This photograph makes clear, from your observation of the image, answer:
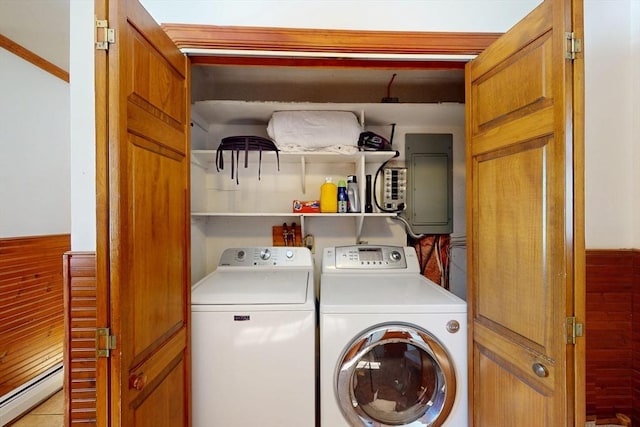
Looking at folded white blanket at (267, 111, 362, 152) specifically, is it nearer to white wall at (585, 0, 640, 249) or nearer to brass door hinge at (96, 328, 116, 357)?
white wall at (585, 0, 640, 249)

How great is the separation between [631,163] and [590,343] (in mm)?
968

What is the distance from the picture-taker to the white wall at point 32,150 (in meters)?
2.03

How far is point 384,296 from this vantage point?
1.48m

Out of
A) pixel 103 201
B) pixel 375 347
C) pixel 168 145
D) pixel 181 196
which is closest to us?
pixel 103 201

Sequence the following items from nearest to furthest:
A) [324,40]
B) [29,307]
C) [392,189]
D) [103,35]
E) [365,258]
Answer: [103,35] < [324,40] < [365,258] < [29,307] < [392,189]

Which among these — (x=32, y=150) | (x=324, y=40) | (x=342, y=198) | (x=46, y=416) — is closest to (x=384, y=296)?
(x=342, y=198)

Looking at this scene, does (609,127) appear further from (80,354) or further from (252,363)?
(80,354)

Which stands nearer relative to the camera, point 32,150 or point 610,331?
point 610,331

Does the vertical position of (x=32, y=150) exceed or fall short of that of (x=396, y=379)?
it exceeds it

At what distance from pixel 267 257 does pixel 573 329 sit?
1.62 metres

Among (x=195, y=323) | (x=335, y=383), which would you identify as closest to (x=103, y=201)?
(x=195, y=323)

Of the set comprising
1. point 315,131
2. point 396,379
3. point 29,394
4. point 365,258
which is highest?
point 315,131

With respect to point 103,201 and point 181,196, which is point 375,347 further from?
point 103,201

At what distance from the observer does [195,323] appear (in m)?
1.36
